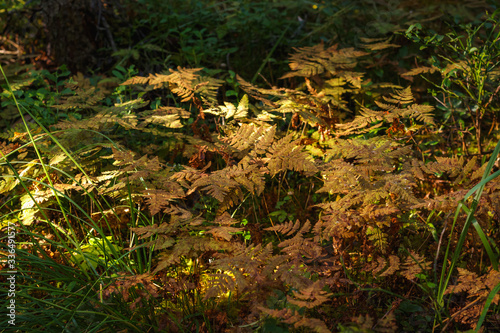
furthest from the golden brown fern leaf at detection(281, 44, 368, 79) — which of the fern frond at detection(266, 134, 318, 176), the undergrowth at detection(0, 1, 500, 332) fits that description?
the fern frond at detection(266, 134, 318, 176)

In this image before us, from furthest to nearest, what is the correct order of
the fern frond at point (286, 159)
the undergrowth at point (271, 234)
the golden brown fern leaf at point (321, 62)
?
the golden brown fern leaf at point (321, 62), the fern frond at point (286, 159), the undergrowth at point (271, 234)

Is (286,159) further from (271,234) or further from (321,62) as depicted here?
(321,62)

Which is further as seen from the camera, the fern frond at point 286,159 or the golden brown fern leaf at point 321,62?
the golden brown fern leaf at point 321,62

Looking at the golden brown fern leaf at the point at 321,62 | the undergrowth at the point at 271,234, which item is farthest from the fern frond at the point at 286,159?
the golden brown fern leaf at the point at 321,62

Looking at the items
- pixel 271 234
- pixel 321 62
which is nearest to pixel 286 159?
pixel 271 234

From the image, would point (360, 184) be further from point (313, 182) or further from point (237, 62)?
point (237, 62)

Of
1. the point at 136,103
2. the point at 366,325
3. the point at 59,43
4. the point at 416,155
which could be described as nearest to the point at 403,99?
the point at 416,155

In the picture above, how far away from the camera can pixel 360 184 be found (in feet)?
6.76

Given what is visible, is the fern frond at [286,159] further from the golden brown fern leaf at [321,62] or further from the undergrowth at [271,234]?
the golden brown fern leaf at [321,62]

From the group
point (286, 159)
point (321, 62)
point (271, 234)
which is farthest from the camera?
point (321, 62)

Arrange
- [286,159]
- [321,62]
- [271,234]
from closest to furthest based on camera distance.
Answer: [286,159], [271,234], [321,62]

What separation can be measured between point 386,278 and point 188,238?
1156 mm

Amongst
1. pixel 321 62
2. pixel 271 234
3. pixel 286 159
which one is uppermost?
pixel 321 62

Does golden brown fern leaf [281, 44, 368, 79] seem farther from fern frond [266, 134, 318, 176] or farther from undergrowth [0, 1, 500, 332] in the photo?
fern frond [266, 134, 318, 176]
